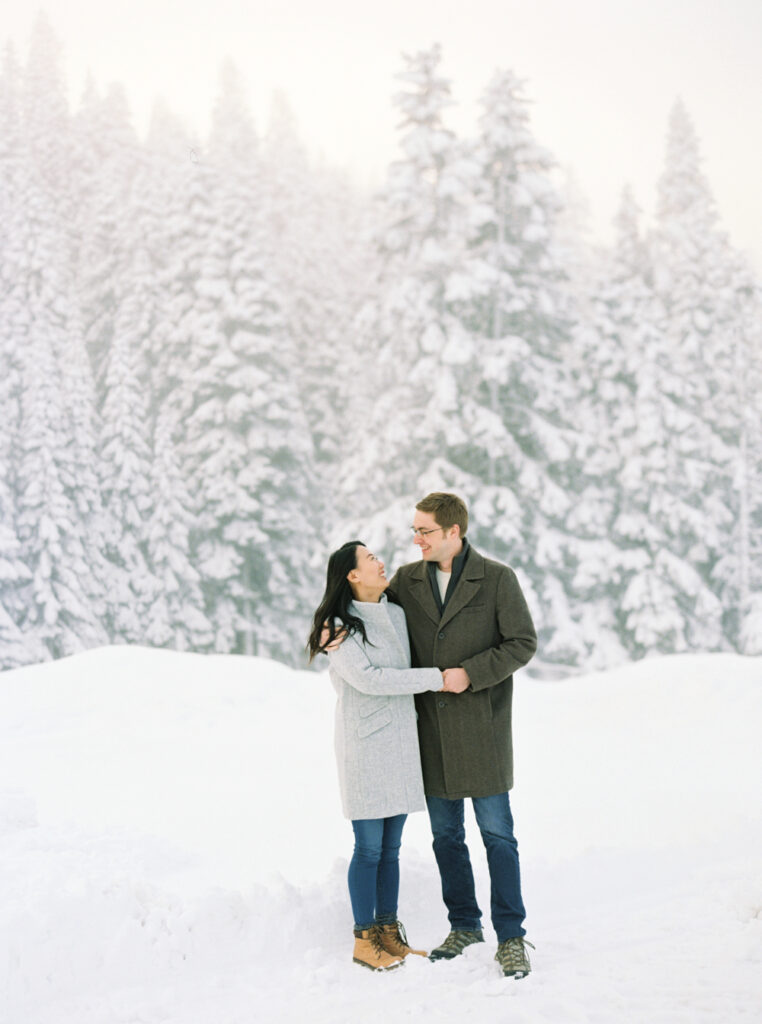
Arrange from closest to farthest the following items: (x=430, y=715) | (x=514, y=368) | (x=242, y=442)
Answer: (x=430, y=715), (x=514, y=368), (x=242, y=442)

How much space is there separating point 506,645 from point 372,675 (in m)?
0.65

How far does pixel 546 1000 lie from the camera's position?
166 inches

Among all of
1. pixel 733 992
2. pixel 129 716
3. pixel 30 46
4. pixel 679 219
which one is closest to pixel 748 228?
pixel 679 219

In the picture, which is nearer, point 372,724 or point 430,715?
point 372,724

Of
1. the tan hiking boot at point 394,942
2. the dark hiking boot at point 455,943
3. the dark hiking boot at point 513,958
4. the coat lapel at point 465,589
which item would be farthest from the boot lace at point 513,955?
the coat lapel at point 465,589

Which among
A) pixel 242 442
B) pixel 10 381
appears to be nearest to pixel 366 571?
pixel 242 442

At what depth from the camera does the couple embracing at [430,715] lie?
471 centimetres

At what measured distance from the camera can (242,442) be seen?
25.2 metres

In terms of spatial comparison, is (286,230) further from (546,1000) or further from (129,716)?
(546,1000)

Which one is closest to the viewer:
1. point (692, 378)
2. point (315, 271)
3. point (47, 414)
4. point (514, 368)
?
point (514, 368)

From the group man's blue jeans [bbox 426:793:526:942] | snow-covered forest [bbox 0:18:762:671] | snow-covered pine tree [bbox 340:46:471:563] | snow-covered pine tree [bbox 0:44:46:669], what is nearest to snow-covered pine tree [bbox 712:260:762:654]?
snow-covered forest [bbox 0:18:762:671]

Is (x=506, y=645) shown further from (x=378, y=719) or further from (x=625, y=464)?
(x=625, y=464)

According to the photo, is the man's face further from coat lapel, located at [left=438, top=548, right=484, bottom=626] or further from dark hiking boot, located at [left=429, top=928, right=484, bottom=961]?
dark hiking boot, located at [left=429, top=928, right=484, bottom=961]

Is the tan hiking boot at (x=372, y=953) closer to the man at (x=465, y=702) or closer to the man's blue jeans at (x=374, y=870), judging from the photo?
the man's blue jeans at (x=374, y=870)
